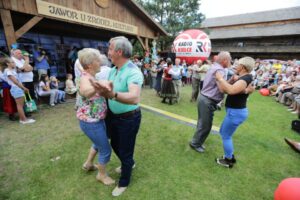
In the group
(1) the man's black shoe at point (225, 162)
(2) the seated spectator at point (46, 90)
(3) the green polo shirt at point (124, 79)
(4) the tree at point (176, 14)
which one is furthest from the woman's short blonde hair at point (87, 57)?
(4) the tree at point (176, 14)

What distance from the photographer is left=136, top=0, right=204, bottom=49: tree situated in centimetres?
1983

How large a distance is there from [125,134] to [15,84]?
352 cm

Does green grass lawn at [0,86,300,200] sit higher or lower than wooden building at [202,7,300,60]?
lower

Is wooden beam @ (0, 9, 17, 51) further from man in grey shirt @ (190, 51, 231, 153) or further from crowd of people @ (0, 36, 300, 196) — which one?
man in grey shirt @ (190, 51, 231, 153)

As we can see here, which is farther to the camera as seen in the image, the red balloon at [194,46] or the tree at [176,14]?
the tree at [176,14]

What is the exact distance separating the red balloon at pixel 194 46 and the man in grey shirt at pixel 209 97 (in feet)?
29.5

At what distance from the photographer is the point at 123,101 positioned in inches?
55.5

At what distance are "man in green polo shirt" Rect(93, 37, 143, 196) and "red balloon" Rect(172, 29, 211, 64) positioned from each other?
10.3 meters

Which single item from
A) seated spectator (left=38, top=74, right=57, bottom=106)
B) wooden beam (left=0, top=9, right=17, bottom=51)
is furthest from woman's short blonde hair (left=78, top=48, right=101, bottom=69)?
seated spectator (left=38, top=74, right=57, bottom=106)

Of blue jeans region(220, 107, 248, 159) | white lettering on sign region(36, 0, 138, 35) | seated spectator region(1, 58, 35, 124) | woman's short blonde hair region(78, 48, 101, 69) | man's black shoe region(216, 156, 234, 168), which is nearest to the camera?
woman's short blonde hair region(78, 48, 101, 69)

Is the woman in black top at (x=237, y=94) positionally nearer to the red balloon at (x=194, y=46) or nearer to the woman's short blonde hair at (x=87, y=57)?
the woman's short blonde hair at (x=87, y=57)

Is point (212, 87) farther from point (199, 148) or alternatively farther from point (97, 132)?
point (97, 132)

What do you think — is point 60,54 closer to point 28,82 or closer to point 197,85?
point 28,82

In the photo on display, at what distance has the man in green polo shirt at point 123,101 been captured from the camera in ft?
4.93
